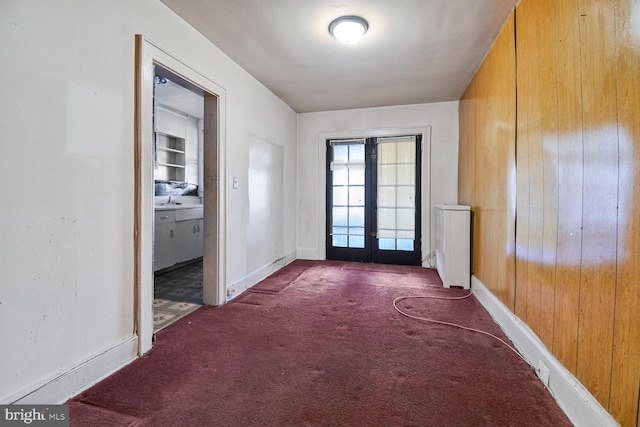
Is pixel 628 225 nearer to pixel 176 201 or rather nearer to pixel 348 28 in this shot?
pixel 348 28

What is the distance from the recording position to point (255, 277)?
360 cm

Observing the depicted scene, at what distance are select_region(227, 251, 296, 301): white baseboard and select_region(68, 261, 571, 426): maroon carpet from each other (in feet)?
0.76

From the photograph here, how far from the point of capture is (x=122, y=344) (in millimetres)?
1867

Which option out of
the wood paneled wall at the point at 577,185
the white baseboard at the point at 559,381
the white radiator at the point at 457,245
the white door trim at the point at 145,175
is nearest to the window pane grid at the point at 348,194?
the white radiator at the point at 457,245

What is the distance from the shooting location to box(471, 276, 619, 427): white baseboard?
1.27 meters

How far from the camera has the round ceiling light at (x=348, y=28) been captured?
91.3 inches

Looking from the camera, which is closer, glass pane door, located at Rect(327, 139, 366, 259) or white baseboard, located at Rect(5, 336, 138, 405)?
white baseboard, located at Rect(5, 336, 138, 405)

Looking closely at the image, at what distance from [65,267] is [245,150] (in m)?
2.11

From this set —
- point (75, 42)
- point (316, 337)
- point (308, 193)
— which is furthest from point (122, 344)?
point (308, 193)

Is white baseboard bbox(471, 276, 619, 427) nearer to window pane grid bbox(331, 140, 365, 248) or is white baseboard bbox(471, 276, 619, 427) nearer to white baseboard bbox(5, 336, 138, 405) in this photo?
white baseboard bbox(5, 336, 138, 405)

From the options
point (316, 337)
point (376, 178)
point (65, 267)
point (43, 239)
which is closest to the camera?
point (43, 239)

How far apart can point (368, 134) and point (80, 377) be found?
4.37 meters

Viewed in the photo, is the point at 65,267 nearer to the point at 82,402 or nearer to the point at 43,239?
Answer: the point at 43,239

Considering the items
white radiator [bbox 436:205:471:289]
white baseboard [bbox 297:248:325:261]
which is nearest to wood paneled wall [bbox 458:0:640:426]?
white radiator [bbox 436:205:471:289]
